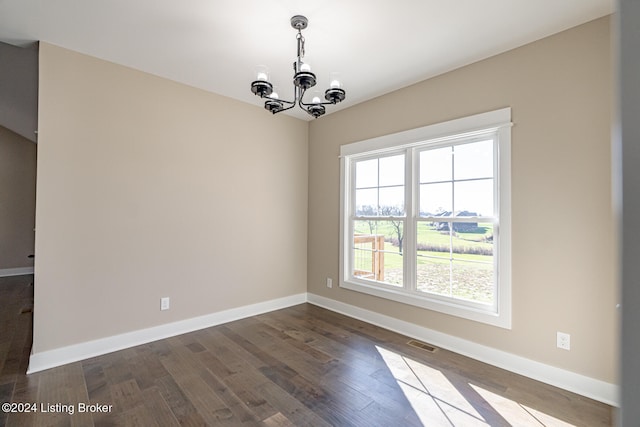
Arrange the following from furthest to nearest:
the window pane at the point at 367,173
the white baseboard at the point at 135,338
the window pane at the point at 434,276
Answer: the window pane at the point at 367,173, the window pane at the point at 434,276, the white baseboard at the point at 135,338

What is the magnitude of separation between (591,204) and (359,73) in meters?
2.28

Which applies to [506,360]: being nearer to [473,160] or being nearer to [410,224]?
[410,224]

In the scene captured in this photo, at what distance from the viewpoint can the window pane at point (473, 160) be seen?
2.73 metres

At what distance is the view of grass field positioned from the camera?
274 cm

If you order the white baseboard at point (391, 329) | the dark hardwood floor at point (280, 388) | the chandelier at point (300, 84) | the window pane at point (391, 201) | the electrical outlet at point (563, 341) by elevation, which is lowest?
the dark hardwood floor at point (280, 388)

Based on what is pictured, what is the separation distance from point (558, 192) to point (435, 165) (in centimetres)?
109

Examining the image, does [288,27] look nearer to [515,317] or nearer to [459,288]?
[459,288]

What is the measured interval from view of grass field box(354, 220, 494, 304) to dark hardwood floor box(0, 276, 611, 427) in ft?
2.07

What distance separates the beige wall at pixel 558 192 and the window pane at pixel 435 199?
0.59 m

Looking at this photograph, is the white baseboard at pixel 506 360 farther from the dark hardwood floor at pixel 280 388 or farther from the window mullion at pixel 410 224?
the window mullion at pixel 410 224

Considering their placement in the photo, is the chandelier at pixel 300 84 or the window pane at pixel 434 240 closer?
the chandelier at pixel 300 84

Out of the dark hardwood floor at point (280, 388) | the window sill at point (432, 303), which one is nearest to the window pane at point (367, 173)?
the window sill at point (432, 303)

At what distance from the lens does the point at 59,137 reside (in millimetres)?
2564

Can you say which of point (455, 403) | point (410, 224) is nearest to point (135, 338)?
point (455, 403)
